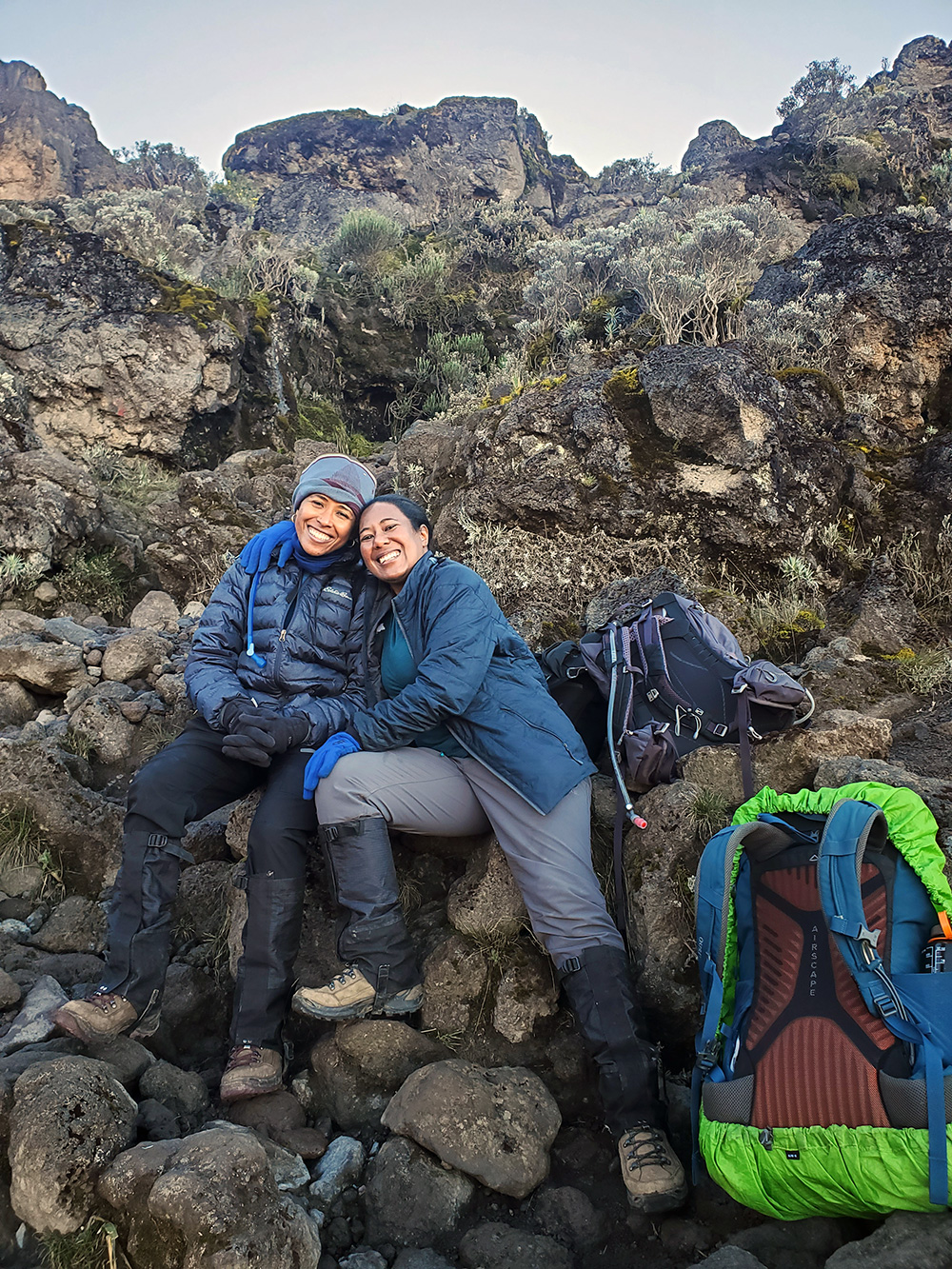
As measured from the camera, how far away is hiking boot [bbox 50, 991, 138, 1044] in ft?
8.29

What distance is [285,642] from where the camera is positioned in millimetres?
3432

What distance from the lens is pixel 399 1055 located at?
2.73 metres

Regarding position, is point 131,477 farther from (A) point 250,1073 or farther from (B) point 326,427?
(A) point 250,1073

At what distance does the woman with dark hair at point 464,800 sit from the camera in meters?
2.55

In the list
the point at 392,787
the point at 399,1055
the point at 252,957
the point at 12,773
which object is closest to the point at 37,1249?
the point at 252,957

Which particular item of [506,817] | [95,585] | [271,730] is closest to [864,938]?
[506,817]

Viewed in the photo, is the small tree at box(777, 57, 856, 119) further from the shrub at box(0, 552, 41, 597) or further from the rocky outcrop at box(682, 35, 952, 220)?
A: the shrub at box(0, 552, 41, 597)

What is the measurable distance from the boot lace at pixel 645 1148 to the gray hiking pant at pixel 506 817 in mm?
550

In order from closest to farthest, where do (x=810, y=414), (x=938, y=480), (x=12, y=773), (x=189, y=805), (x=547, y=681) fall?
(x=189, y=805) < (x=547, y=681) < (x=12, y=773) < (x=938, y=480) < (x=810, y=414)

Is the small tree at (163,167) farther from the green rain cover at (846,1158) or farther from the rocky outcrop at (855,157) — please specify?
the green rain cover at (846,1158)

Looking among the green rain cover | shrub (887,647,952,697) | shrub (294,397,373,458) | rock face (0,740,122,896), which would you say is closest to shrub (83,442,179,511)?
shrub (294,397,373,458)

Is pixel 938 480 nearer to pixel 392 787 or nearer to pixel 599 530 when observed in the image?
pixel 599 530

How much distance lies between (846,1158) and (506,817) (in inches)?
57.2

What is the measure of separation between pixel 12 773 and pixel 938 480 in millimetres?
5998
